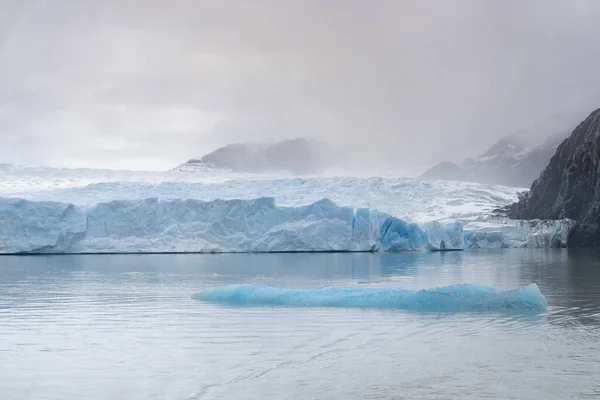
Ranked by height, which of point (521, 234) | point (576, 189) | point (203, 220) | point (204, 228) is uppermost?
point (576, 189)

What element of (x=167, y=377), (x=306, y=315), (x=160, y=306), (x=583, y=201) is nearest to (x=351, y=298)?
(x=306, y=315)

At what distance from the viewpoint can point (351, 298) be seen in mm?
13266

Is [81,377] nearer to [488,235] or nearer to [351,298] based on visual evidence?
[351,298]

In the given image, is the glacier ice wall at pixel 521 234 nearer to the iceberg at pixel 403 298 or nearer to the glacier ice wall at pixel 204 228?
the glacier ice wall at pixel 204 228

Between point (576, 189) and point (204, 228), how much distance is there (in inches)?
1070

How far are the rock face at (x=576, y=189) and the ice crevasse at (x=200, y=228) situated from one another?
14828mm

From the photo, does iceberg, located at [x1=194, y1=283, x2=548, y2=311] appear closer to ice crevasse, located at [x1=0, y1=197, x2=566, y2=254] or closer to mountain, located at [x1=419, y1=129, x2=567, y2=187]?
ice crevasse, located at [x1=0, y1=197, x2=566, y2=254]

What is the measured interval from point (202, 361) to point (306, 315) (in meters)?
3.86

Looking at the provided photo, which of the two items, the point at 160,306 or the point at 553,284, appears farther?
the point at 553,284

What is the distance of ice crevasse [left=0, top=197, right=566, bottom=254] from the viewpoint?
35531mm

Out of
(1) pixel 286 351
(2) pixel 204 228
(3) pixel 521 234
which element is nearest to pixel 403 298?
(1) pixel 286 351

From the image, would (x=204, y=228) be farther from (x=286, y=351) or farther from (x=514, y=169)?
(x=514, y=169)

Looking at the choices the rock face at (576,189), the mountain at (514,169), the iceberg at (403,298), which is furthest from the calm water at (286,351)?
the mountain at (514,169)

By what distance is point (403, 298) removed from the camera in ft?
42.9
